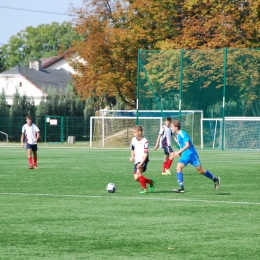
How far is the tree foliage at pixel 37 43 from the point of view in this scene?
147125 millimetres

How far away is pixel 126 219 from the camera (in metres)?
12.7

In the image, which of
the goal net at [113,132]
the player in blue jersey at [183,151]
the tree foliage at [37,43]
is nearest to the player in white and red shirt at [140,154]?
the player in blue jersey at [183,151]

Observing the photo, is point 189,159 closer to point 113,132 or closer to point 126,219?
point 126,219

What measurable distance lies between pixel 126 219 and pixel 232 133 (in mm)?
29652

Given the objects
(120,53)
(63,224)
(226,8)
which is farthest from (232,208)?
(120,53)

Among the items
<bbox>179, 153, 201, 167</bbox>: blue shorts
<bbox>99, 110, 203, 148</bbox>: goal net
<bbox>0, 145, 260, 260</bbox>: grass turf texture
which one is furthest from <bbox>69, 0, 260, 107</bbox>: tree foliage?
<bbox>179, 153, 201, 167</bbox>: blue shorts

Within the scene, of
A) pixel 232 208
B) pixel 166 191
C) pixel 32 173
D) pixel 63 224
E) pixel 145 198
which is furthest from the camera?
pixel 32 173

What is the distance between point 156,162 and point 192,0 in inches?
851

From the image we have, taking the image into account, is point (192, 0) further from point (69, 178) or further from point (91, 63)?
point (69, 178)

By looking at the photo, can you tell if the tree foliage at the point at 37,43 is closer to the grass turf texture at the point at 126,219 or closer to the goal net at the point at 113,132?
the goal net at the point at 113,132

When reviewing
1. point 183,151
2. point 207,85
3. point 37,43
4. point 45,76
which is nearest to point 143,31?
point 207,85

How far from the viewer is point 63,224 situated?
12070 mm

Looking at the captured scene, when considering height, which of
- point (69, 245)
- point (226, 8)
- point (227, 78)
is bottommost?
point (69, 245)

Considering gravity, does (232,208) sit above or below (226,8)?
below
